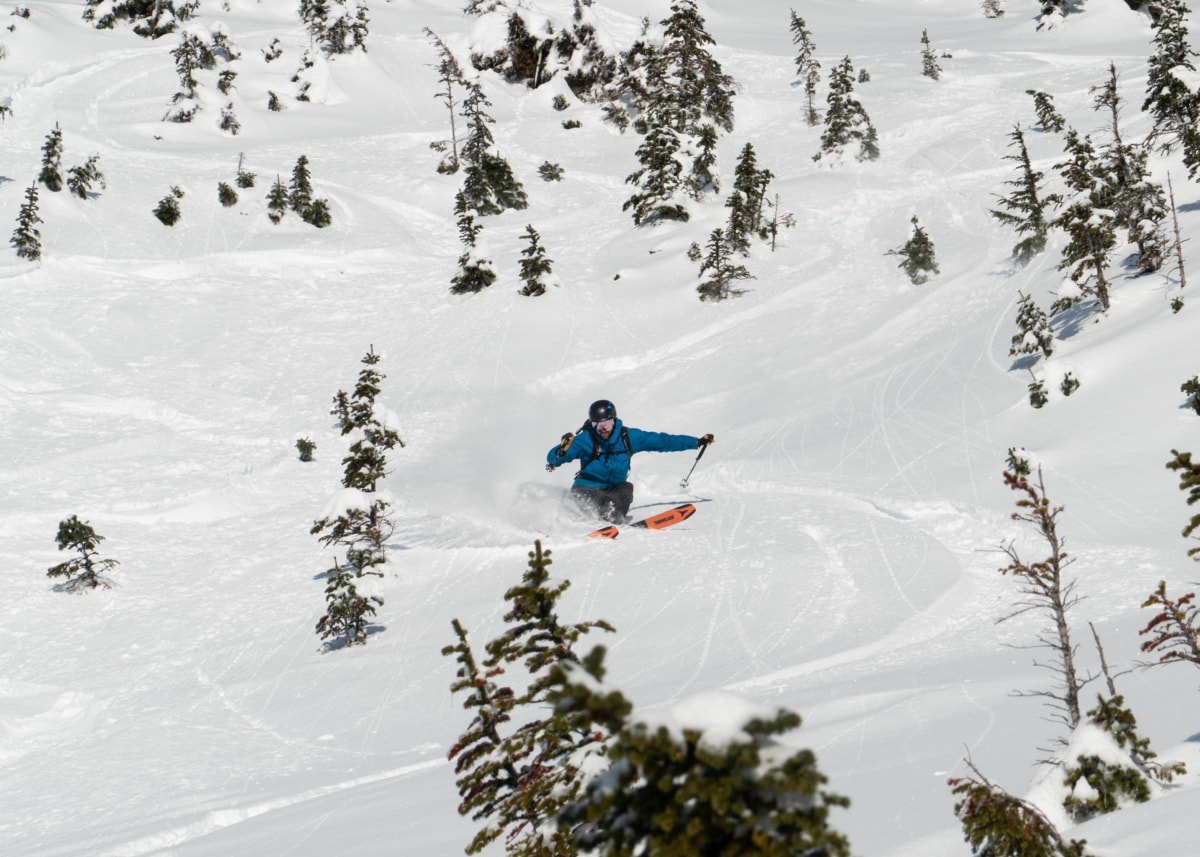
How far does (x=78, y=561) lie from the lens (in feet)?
58.4

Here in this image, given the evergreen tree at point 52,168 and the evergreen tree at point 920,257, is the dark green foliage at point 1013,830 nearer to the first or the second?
the evergreen tree at point 920,257

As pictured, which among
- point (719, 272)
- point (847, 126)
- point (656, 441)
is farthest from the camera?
point (847, 126)

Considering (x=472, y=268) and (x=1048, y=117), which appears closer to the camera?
(x=472, y=268)

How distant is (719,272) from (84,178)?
30174mm

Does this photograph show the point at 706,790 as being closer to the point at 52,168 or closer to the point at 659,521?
the point at 659,521

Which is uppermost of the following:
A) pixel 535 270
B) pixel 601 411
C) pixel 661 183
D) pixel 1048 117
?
pixel 661 183

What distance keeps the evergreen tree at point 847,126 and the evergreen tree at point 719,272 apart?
1609cm

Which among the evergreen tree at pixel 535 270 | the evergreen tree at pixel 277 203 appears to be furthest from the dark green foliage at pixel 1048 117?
the evergreen tree at pixel 277 203

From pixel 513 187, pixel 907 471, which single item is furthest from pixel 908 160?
pixel 907 471

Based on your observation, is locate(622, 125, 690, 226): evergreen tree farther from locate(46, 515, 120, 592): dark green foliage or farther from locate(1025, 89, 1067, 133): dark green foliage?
locate(46, 515, 120, 592): dark green foliage

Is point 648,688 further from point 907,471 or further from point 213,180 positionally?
point 213,180

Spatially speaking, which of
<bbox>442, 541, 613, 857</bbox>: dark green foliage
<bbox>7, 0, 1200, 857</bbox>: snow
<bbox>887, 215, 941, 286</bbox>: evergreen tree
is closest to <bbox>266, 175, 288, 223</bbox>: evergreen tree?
<bbox>7, 0, 1200, 857</bbox>: snow

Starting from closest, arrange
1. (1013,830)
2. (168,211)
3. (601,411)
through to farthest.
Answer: (1013,830)
(601,411)
(168,211)

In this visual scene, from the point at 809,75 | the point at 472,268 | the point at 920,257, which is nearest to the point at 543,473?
the point at 920,257
